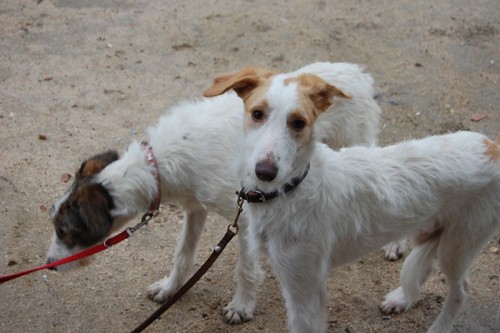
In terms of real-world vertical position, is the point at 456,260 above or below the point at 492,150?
below

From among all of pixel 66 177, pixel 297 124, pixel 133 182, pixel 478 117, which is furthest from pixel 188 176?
pixel 478 117

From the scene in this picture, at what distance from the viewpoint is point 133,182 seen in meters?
3.70

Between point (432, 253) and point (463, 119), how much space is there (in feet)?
9.63

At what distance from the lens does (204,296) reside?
459 cm

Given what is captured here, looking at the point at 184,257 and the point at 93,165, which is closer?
the point at 93,165

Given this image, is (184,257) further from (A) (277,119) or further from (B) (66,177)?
(A) (277,119)

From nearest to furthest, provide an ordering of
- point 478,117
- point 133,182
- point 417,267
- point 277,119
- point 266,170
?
point 266,170 → point 277,119 → point 133,182 → point 417,267 → point 478,117

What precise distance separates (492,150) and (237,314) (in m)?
2.13

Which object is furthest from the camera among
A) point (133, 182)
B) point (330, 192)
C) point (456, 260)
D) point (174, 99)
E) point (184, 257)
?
point (174, 99)

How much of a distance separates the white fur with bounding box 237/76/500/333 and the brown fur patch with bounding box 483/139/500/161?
0.02 meters

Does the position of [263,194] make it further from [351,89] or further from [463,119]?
[463,119]

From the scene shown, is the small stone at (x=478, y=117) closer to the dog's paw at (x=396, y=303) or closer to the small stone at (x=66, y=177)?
the dog's paw at (x=396, y=303)

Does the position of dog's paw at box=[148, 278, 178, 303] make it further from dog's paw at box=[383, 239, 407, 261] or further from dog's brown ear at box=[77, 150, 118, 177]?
dog's paw at box=[383, 239, 407, 261]

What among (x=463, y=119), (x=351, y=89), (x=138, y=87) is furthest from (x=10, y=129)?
(x=463, y=119)
